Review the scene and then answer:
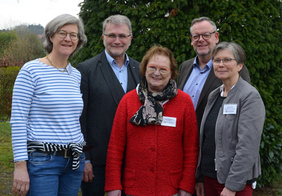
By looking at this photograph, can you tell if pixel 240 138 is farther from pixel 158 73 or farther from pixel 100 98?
pixel 100 98

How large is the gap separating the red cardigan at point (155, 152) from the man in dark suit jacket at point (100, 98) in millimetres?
394

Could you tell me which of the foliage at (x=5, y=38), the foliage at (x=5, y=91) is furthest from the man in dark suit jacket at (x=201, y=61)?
the foliage at (x=5, y=38)

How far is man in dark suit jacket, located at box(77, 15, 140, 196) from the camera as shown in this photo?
3244mm

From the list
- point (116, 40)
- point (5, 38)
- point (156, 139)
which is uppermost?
point (5, 38)

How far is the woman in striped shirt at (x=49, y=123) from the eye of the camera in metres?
2.46

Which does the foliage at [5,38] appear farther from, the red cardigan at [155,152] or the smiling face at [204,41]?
the red cardigan at [155,152]

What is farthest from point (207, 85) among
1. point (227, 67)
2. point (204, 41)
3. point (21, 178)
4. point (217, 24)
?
point (21, 178)

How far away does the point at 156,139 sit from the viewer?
9.05 feet

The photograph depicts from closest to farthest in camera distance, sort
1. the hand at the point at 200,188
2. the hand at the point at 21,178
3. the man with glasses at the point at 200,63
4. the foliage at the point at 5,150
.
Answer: the hand at the point at 21,178 < the hand at the point at 200,188 < the man with glasses at the point at 200,63 < the foliage at the point at 5,150

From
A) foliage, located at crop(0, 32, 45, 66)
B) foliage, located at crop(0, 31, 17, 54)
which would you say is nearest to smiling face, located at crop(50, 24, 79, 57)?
foliage, located at crop(0, 32, 45, 66)

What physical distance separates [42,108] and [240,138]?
1598 millimetres

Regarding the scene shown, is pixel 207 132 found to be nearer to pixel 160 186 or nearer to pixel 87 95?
pixel 160 186

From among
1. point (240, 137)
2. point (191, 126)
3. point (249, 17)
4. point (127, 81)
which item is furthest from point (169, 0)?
point (240, 137)

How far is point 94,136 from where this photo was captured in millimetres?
3268
